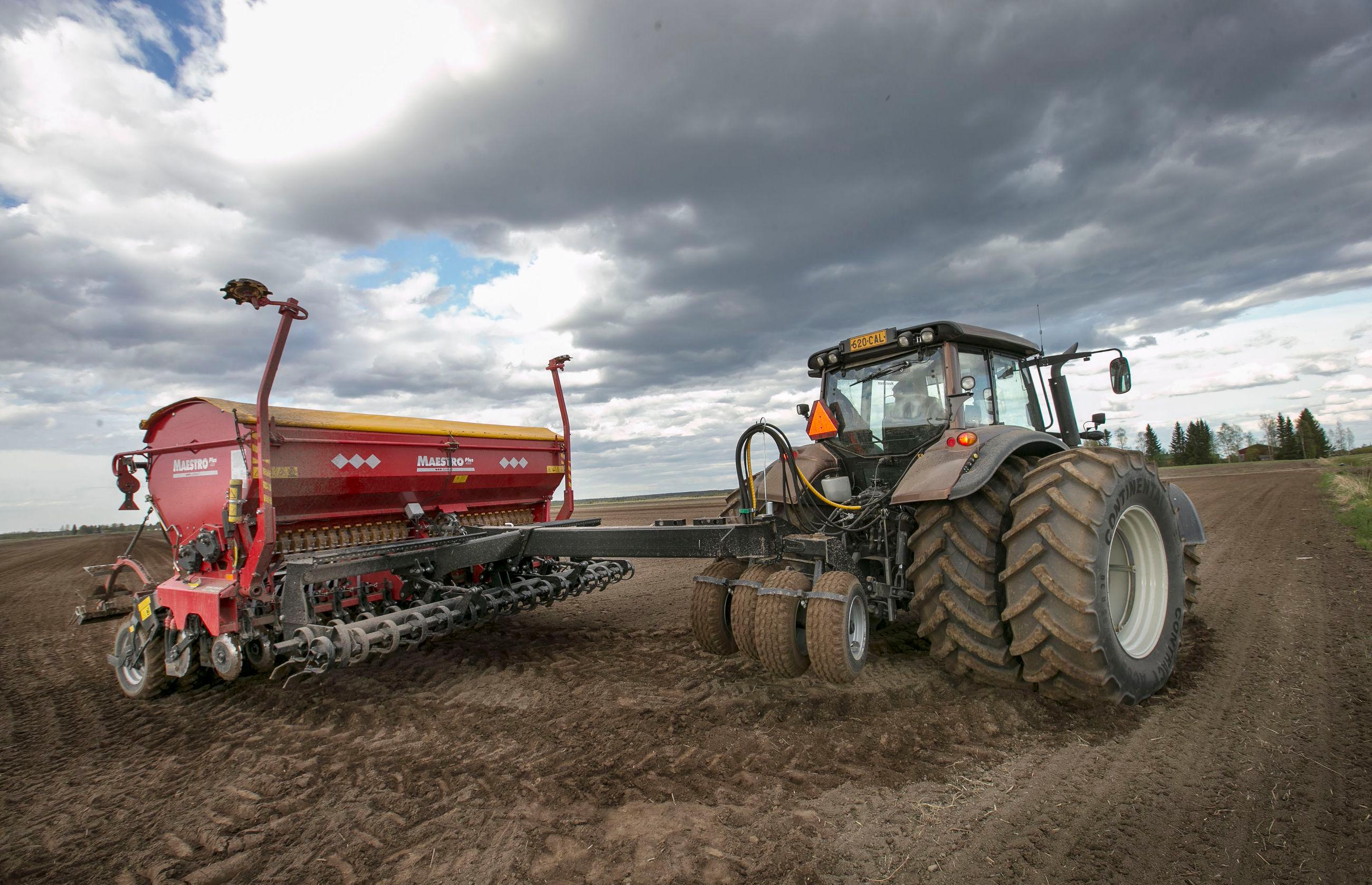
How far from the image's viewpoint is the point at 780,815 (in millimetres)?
2598

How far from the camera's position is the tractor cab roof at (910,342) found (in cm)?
452

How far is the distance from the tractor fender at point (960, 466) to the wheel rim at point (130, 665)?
5659mm

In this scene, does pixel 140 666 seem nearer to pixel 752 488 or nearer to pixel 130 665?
pixel 130 665

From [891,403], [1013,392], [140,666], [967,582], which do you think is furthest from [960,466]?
[140,666]

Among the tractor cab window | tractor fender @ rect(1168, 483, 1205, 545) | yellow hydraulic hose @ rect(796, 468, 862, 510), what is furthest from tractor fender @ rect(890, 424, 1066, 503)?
tractor fender @ rect(1168, 483, 1205, 545)

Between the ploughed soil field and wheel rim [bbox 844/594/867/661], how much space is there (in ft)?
1.03

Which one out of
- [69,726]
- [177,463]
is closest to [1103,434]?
[177,463]

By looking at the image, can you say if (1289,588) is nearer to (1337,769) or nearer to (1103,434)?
(1103,434)

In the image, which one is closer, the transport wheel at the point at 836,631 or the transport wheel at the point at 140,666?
the transport wheel at the point at 836,631

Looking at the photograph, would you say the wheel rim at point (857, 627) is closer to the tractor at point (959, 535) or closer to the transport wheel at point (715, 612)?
the tractor at point (959, 535)

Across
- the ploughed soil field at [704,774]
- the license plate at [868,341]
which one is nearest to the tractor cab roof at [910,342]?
the license plate at [868,341]

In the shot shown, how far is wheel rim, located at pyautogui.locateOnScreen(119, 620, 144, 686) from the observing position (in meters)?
5.06

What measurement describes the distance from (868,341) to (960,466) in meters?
1.50

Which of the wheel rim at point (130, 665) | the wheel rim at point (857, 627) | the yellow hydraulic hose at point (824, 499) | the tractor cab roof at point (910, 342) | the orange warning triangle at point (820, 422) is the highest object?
the tractor cab roof at point (910, 342)
